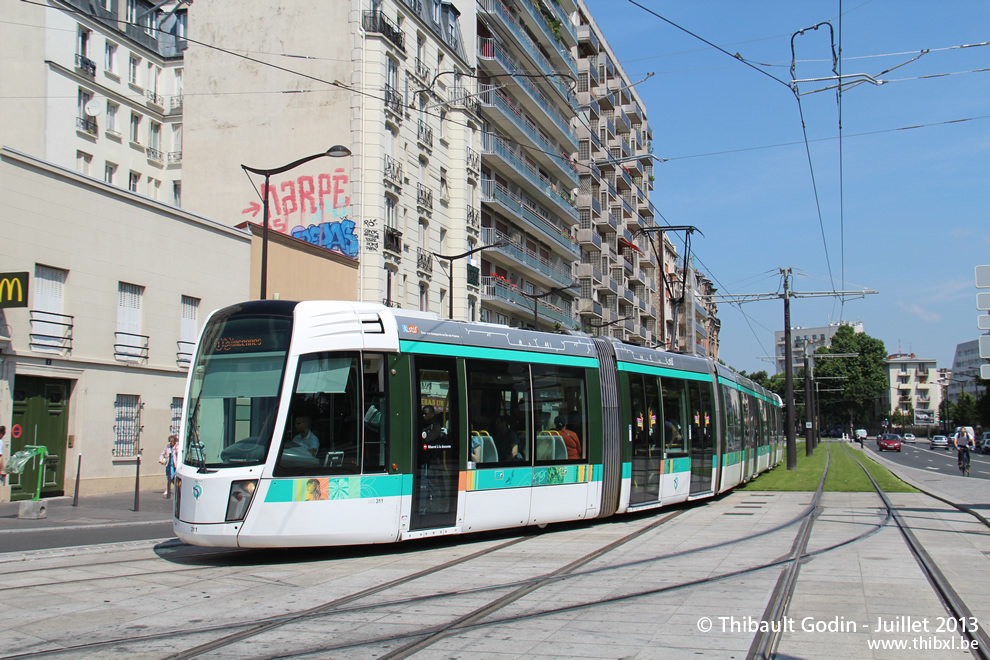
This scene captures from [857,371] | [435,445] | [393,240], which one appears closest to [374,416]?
[435,445]

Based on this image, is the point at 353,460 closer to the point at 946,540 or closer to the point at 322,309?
the point at 322,309

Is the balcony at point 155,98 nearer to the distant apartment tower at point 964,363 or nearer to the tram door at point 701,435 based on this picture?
the tram door at point 701,435

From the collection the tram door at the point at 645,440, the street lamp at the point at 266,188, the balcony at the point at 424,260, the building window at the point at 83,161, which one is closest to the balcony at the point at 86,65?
the building window at the point at 83,161

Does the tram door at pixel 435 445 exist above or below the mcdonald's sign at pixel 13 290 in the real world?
below

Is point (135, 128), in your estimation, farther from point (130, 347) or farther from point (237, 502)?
point (237, 502)

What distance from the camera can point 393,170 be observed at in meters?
37.5

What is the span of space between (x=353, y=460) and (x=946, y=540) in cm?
808

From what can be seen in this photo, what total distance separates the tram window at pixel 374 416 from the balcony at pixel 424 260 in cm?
2923

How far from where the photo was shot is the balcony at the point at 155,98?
43.4 meters

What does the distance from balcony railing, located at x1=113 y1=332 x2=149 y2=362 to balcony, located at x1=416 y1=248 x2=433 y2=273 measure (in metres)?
17.6

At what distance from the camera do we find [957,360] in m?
179

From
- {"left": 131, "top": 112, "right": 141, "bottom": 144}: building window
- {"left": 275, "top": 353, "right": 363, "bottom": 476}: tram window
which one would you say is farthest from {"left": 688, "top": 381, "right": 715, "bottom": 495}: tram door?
{"left": 131, "top": 112, "right": 141, "bottom": 144}: building window

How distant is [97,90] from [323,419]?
3487 centimetres

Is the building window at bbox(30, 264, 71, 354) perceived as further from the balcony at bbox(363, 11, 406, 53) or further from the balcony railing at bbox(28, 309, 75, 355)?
the balcony at bbox(363, 11, 406, 53)
